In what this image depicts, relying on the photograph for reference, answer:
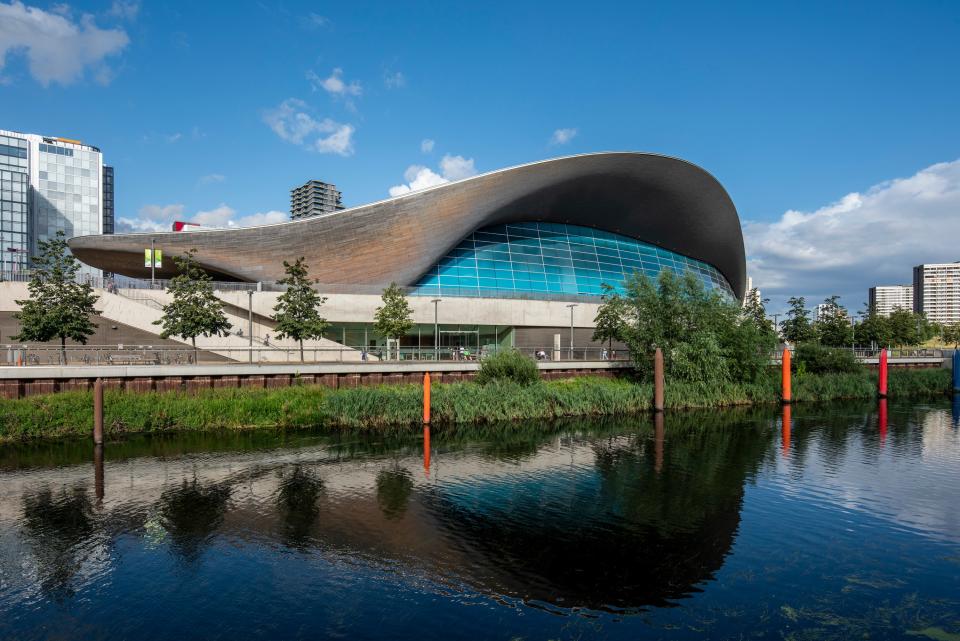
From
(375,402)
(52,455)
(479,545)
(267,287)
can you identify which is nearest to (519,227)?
(267,287)

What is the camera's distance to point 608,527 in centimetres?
1098

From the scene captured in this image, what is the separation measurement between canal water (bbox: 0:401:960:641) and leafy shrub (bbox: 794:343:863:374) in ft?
52.4

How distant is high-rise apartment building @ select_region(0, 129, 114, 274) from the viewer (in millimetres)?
83438

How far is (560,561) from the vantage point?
9.45 m

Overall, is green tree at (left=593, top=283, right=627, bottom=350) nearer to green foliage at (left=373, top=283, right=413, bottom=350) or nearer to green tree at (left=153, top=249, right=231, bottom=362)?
green foliage at (left=373, top=283, right=413, bottom=350)

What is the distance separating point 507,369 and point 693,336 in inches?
345

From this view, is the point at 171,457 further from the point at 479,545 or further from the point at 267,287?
the point at 267,287

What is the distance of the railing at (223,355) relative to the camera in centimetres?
2173

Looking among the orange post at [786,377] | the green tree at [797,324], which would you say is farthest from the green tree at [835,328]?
the orange post at [786,377]

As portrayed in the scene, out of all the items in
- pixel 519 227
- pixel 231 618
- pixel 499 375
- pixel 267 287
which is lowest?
pixel 231 618

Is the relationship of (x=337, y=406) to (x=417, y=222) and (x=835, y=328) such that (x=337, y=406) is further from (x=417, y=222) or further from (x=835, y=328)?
(x=835, y=328)

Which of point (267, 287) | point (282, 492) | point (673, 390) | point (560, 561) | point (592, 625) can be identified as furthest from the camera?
point (267, 287)

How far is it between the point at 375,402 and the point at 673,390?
1279 centimetres

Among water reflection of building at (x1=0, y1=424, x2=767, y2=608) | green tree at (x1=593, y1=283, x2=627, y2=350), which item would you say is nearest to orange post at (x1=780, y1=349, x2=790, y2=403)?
green tree at (x1=593, y1=283, x2=627, y2=350)
